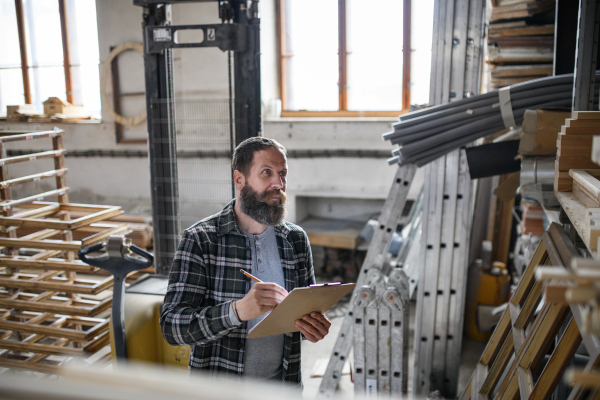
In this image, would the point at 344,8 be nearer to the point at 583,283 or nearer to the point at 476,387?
the point at 476,387

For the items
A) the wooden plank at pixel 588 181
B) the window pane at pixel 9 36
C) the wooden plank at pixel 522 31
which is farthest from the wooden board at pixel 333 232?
the window pane at pixel 9 36

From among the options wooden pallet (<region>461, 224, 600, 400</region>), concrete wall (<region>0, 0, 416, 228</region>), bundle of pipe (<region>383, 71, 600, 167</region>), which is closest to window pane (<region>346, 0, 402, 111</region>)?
concrete wall (<region>0, 0, 416, 228</region>)

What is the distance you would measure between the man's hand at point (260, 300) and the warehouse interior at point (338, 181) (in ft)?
0.34

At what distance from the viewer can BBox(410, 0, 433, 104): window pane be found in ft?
18.9

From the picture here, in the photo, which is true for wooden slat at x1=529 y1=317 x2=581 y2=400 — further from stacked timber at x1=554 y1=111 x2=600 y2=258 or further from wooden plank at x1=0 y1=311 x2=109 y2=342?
wooden plank at x1=0 y1=311 x2=109 y2=342

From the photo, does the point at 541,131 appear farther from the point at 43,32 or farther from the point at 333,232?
the point at 43,32

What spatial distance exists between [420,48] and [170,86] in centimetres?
344

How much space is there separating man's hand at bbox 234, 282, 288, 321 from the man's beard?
1.18 ft

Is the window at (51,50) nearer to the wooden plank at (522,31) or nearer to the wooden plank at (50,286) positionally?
the wooden plank at (50,286)

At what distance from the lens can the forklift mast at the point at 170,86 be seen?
322cm

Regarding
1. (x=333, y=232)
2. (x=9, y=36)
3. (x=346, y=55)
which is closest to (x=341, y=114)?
(x=346, y=55)

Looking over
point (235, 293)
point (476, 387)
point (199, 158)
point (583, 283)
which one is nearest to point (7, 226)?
point (235, 293)

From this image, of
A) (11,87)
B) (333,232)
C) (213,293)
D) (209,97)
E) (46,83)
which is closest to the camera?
(213,293)

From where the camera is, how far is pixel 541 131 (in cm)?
214
